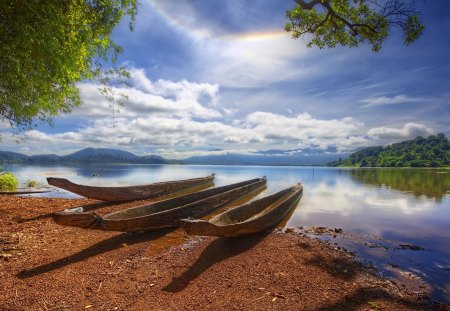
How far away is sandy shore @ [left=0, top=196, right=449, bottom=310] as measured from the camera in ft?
16.7

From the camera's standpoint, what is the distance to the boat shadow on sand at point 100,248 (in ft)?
19.7

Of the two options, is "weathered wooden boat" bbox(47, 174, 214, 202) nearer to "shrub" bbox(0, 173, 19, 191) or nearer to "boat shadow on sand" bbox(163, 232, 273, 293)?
"boat shadow on sand" bbox(163, 232, 273, 293)

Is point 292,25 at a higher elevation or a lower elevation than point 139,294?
higher

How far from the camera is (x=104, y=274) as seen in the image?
6125 mm

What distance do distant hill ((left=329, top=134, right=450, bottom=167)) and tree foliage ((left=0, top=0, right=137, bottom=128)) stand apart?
149277 mm

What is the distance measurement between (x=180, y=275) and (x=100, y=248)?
9.93 feet

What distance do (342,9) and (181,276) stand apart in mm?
11678

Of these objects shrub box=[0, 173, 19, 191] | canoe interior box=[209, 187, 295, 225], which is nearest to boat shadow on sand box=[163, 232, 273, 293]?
canoe interior box=[209, 187, 295, 225]

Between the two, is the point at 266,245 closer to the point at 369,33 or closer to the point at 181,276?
the point at 181,276

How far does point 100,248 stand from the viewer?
306 inches

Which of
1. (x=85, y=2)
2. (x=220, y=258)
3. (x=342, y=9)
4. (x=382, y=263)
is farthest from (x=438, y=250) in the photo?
(x=85, y=2)

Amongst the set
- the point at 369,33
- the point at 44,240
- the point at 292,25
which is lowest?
the point at 44,240

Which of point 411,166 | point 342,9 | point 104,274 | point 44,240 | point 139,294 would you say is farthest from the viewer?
point 411,166

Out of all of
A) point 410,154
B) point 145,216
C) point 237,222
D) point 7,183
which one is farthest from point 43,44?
point 410,154
